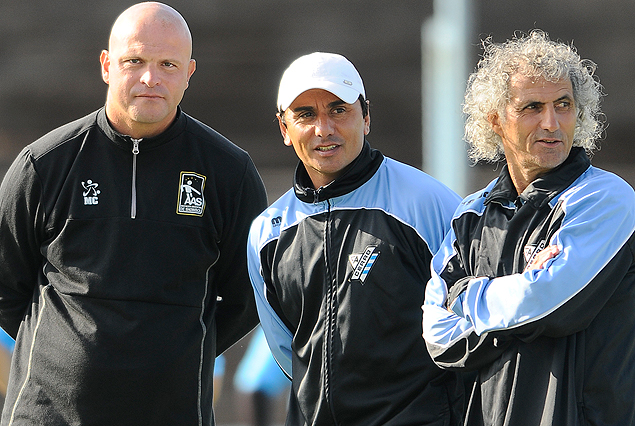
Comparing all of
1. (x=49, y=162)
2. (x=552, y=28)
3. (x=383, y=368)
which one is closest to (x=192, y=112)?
(x=552, y=28)

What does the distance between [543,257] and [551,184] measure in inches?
8.0

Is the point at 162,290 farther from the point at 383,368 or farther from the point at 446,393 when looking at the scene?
the point at 446,393

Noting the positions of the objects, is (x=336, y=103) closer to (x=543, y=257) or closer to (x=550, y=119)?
(x=550, y=119)

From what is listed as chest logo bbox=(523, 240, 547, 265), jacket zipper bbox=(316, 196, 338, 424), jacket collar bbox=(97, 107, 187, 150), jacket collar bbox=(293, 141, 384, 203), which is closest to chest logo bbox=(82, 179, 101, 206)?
jacket collar bbox=(97, 107, 187, 150)

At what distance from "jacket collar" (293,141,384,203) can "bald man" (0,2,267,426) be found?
0.34 metres

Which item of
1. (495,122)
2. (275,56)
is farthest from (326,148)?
(275,56)

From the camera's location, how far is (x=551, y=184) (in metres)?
2.07

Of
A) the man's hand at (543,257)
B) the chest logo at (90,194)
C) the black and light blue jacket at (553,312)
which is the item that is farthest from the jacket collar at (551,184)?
the chest logo at (90,194)

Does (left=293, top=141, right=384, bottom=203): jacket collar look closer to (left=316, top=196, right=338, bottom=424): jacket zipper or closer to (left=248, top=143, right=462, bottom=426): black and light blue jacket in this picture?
(left=248, top=143, right=462, bottom=426): black and light blue jacket

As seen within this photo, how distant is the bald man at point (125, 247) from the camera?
254cm

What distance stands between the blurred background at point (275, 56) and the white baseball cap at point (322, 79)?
4.08 metres

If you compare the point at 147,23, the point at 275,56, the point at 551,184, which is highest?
the point at 275,56

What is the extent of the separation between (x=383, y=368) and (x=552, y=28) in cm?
491

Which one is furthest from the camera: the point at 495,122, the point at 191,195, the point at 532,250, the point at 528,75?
the point at 191,195
